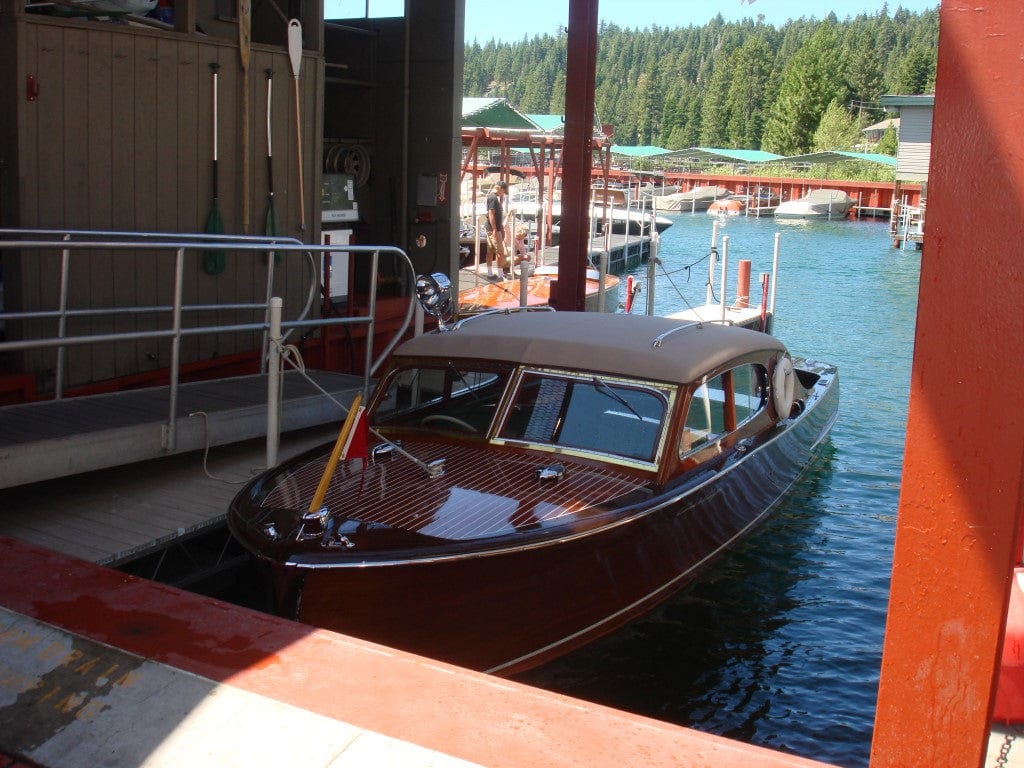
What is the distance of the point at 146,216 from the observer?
7.87 m

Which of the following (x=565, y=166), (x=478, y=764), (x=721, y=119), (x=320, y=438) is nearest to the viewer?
(x=478, y=764)

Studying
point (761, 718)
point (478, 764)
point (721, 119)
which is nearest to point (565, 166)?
point (761, 718)

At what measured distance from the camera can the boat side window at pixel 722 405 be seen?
6035 millimetres

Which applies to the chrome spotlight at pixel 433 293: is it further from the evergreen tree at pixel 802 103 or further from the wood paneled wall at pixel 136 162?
the evergreen tree at pixel 802 103

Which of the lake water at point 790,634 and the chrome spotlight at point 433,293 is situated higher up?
the chrome spotlight at point 433,293

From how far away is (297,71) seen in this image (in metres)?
8.86

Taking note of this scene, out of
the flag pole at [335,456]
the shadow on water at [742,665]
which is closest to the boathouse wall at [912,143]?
the shadow on water at [742,665]

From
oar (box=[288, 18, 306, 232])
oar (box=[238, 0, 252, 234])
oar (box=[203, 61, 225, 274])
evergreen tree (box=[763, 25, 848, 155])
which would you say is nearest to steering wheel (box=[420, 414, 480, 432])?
oar (box=[203, 61, 225, 274])

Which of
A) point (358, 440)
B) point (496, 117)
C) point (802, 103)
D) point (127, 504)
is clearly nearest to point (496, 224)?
point (496, 117)

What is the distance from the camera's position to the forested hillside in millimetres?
109812

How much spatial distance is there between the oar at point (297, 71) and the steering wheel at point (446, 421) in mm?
3472

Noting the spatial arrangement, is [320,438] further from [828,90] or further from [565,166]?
[828,90]

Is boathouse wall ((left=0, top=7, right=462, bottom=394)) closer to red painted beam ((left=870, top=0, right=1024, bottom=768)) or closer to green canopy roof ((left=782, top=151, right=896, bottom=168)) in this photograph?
red painted beam ((left=870, top=0, right=1024, bottom=768))

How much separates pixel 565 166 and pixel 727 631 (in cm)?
486
